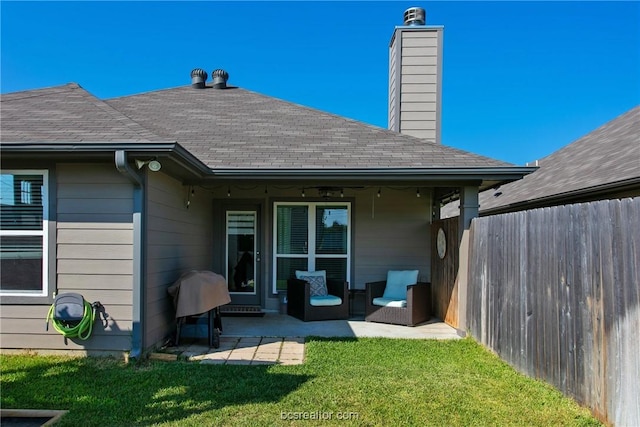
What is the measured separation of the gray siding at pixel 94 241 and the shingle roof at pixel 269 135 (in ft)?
5.01

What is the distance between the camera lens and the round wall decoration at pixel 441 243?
626 centimetres

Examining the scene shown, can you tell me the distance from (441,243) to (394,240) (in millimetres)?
936

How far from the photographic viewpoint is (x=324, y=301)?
20.6ft

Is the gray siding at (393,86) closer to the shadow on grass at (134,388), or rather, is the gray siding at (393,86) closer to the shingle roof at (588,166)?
the shingle roof at (588,166)

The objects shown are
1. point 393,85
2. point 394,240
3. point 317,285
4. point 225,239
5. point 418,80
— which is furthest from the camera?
point 393,85

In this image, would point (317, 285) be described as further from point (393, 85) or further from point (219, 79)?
point (219, 79)

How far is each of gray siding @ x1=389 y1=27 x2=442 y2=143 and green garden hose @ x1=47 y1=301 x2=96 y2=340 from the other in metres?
6.00

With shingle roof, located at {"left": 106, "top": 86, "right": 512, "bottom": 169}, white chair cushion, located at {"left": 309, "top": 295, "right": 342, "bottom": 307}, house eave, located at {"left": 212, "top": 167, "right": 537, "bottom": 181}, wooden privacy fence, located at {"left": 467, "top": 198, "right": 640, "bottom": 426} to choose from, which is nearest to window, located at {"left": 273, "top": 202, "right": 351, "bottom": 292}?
white chair cushion, located at {"left": 309, "top": 295, "right": 342, "bottom": 307}

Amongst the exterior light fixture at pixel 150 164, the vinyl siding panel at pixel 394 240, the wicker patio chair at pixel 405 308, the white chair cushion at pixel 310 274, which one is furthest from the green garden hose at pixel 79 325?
the vinyl siding panel at pixel 394 240

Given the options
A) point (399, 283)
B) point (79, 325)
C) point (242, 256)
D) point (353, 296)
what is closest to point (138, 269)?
point (79, 325)

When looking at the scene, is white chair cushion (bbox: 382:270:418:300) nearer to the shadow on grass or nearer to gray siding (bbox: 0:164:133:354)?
the shadow on grass

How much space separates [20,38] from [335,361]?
7.27 m

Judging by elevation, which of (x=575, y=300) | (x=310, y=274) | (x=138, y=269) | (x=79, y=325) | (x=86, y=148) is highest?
(x=86, y=148)

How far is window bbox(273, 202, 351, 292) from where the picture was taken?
7.13 m
